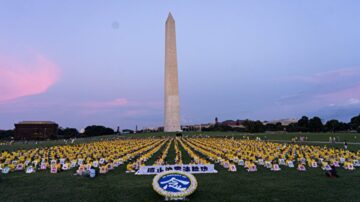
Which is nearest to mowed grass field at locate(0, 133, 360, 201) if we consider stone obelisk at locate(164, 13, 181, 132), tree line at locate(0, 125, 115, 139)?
stone obelisk at locate(164, 13, 181, 132)

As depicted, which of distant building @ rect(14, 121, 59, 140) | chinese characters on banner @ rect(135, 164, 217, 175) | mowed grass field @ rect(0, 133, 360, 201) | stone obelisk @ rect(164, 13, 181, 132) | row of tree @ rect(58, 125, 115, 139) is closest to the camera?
mowed grass field @ rect(0, 133, 360, 201)

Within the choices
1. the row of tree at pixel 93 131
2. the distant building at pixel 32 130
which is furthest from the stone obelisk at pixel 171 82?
the distant building at pixel 32 130

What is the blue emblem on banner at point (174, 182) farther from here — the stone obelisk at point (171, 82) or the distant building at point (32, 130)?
the distant building at point (32, 130)

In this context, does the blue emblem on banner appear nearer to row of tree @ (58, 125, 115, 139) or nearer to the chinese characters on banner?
the chinese characters on banner

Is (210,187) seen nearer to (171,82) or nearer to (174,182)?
(174,182)

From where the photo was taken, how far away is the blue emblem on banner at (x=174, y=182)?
1340 cm

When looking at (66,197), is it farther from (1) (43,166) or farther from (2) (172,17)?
(2) (172,17)

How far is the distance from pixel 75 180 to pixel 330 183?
1464 centimetres

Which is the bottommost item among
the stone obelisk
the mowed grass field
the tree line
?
the mowed grass field

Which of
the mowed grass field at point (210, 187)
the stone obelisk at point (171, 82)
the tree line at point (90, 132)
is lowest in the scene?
the mowed grass field at point (210, 187)

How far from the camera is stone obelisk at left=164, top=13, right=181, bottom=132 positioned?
8719cm

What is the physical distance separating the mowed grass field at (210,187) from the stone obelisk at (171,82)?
6852 centimetres

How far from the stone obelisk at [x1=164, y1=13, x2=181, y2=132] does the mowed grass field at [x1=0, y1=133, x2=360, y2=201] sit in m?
68.5

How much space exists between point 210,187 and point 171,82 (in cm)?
7415
